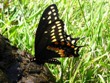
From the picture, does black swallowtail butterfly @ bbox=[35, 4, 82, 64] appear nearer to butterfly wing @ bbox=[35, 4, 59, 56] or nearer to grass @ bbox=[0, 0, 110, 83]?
butterfly wing @ bbox=[35, 4, 59, 56]

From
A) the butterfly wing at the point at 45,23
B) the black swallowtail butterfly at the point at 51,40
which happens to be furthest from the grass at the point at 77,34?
the butterfly wing at the point at 45,23

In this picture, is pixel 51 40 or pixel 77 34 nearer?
pixel 51 40

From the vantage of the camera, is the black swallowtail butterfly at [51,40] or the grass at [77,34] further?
the grass at [77,34]

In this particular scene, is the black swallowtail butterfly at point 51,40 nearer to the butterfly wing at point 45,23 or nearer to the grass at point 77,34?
the butterfly wing at point 45,23

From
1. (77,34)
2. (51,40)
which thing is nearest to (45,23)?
(51,40)

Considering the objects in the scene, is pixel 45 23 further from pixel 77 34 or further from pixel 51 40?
pixel 77 34

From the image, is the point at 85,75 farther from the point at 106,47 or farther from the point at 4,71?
the point at 4,71
